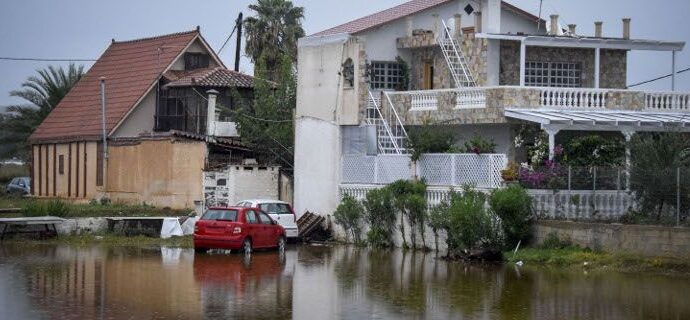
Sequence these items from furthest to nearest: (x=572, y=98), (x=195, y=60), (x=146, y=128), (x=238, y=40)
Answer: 1. (x=238, y=40)
2. (x=195, y=60)
3. (x=146, y=128)
4. (x=572, y=98)

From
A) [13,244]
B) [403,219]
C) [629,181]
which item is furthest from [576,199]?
[13,244]

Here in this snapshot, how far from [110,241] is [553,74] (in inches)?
640

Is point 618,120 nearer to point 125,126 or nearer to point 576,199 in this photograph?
point 576,199

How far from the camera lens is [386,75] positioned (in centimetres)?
4412

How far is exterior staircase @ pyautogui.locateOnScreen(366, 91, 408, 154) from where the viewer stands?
41250 mm

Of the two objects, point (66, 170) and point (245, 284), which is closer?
point (245, 284)

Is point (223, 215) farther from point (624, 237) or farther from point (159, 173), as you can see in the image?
point (159, 173)

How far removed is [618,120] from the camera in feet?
118

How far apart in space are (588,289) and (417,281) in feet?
12.4

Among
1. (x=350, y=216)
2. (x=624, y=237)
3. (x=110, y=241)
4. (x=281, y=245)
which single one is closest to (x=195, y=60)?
(x=350, y=216)

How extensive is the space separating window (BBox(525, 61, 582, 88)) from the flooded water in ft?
37.8

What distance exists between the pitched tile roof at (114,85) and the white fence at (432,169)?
16.5m

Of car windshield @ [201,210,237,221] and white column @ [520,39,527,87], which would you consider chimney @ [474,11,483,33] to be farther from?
car windshield @ [201,210,237,221]

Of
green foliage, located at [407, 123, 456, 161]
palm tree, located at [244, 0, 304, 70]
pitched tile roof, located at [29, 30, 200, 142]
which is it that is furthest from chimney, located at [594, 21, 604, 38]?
palm tree, located at [244, 0, 304, 70]
